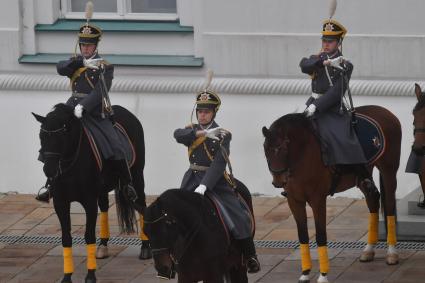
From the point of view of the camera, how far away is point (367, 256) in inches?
513

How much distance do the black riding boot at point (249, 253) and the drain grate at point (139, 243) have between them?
2416mm

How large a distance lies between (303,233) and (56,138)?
86.8 inches

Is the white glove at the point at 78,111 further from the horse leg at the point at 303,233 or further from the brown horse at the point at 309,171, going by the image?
the horse leg at the point at 303,233

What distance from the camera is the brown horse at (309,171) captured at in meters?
12.0

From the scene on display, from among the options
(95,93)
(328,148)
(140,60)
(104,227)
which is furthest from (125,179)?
(140,60)

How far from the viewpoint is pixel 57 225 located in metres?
14.8

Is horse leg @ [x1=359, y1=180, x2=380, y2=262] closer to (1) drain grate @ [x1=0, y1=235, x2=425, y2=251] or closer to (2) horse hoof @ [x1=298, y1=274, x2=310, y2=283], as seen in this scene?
(1) drain grate @ [x1=0, y1=235, x2=425, y2=251]

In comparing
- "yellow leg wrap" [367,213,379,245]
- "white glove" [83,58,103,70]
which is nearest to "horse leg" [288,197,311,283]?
"yellow leg wrap" [367,213,379,245]

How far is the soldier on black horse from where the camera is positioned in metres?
12.4

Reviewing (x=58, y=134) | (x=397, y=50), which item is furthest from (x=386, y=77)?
(x=58, y=134)

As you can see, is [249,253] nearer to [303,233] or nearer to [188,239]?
[188,239]

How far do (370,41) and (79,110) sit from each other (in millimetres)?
3733

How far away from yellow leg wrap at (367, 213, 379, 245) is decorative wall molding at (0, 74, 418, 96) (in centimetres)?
212

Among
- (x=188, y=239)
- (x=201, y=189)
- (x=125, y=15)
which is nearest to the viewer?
(x=188, y=239)
